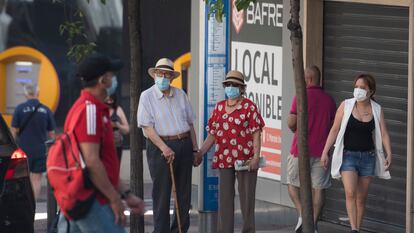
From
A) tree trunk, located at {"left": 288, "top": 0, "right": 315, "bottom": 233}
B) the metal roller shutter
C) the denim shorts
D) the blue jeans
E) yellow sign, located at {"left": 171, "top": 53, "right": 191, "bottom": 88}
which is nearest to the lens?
the blue jeans

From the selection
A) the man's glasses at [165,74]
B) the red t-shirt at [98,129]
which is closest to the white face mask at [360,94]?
the man's glasses at [165,74]

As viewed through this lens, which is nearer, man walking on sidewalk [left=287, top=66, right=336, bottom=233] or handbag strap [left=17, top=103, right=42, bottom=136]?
man walking on sidewalk [left=287, top=66, right=336, bottom=233]

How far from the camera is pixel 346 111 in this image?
1192 cm

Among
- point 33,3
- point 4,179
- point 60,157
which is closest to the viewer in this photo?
point 60,157

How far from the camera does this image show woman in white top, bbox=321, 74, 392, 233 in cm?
1184

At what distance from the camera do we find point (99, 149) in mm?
7805

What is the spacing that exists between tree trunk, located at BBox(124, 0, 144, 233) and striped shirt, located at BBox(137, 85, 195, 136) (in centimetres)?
25

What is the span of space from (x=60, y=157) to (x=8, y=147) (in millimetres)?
2847

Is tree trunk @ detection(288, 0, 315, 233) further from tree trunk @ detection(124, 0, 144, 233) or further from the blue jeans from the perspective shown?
the blue jeans

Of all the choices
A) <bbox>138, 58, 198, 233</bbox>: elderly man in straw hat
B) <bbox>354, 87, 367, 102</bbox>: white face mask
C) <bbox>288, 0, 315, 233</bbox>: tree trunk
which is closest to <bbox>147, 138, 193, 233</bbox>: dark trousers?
<bbox>138, 58, 198, 233</bbox>: elderly man in straw hat

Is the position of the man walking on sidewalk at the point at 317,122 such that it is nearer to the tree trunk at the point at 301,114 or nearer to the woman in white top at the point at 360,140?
the woman in white top at the point at 360,140

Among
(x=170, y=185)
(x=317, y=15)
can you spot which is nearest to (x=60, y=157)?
(x=170, y=185)

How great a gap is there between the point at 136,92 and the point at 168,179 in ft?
3.25

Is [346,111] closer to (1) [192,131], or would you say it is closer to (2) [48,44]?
(1) [192,131]
